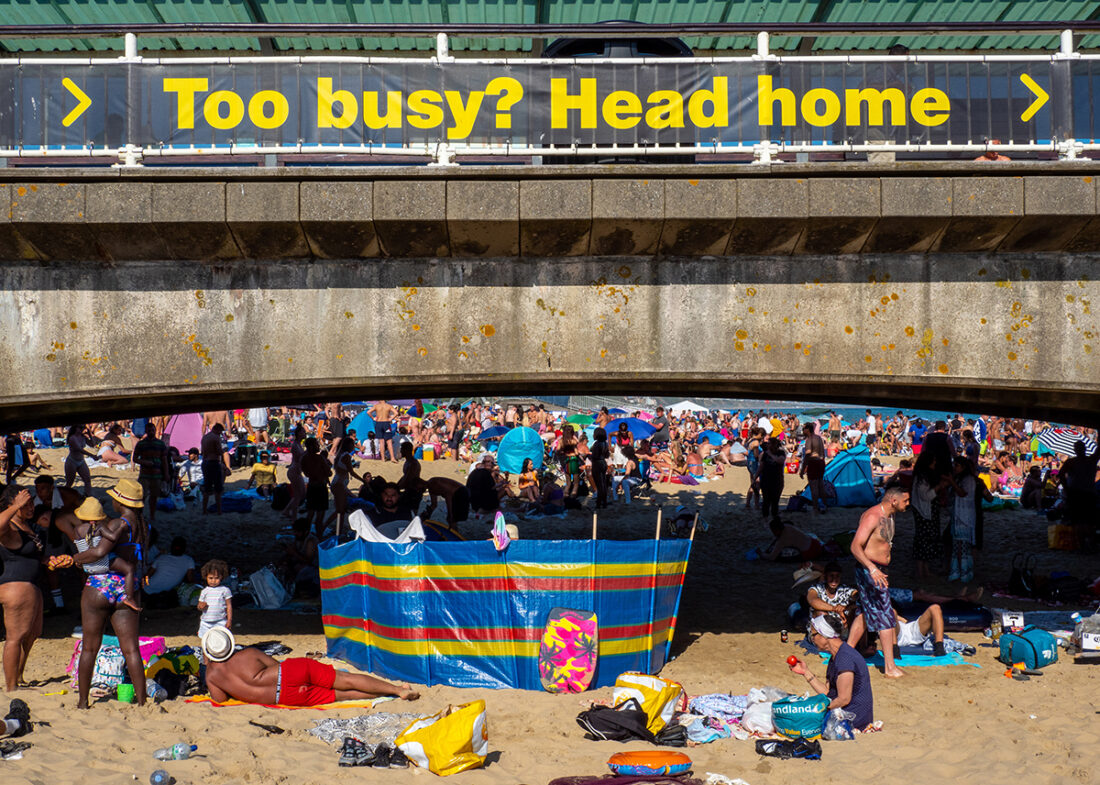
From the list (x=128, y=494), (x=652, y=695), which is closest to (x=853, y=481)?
(x=652, y=695)

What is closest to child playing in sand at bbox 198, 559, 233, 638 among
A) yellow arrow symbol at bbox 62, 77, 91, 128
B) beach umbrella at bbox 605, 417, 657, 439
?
yellow arrow symbol at bbox 62, 77, 91, 128

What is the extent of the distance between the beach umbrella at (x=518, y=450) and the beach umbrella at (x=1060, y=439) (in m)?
14.3

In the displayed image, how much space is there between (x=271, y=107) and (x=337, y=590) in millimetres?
4639

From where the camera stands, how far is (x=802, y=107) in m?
7.00

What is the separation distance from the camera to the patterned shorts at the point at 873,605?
8.39 meters

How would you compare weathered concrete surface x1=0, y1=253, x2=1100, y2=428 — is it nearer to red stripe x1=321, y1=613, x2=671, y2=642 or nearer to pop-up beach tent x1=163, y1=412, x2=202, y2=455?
red stripe x1=321, y1=613, x2=671, y2=642

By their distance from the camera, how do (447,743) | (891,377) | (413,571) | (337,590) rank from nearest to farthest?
(447,743) → (891,377) → (413,571) → (337,590)

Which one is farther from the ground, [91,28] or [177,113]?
[91,28]

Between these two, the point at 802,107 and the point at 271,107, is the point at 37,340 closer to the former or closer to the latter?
the point at 271,107

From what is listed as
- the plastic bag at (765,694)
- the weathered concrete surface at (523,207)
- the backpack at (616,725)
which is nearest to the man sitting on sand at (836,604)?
the plastic bag at (765,694)

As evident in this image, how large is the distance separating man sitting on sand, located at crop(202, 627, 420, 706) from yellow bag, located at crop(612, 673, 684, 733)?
185 cm

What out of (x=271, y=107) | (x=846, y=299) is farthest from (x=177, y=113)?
(x=846, y=299)

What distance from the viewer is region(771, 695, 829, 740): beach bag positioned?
6996 millimetres

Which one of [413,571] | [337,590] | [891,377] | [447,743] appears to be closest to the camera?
[447,743]
